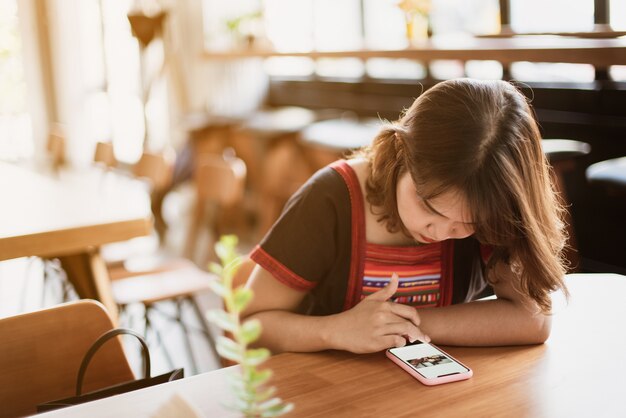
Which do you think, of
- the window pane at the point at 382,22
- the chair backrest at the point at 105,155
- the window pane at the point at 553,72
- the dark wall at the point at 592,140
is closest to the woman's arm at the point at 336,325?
the dark wall at the point at 592,140

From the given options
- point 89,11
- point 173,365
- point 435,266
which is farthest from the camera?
point 89,11

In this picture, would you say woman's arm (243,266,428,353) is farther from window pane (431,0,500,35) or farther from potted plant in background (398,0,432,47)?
window pane (431,0,500,35)

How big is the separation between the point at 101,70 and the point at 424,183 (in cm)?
751

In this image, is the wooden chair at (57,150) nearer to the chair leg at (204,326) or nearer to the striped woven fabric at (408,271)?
the chair leg at (204,326)

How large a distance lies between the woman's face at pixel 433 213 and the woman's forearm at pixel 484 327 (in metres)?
0.15

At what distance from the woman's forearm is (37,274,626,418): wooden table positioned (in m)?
0.02

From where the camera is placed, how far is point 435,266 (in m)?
1.47

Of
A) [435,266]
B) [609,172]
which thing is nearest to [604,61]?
[609,172]

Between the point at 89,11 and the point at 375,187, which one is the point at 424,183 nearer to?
the point at 375,187

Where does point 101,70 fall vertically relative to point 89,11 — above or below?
below

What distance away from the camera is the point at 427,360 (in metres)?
1.17

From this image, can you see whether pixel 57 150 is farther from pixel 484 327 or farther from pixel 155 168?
pixel 484 327

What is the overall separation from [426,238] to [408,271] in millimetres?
124

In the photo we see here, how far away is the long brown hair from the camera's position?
1.17 m
